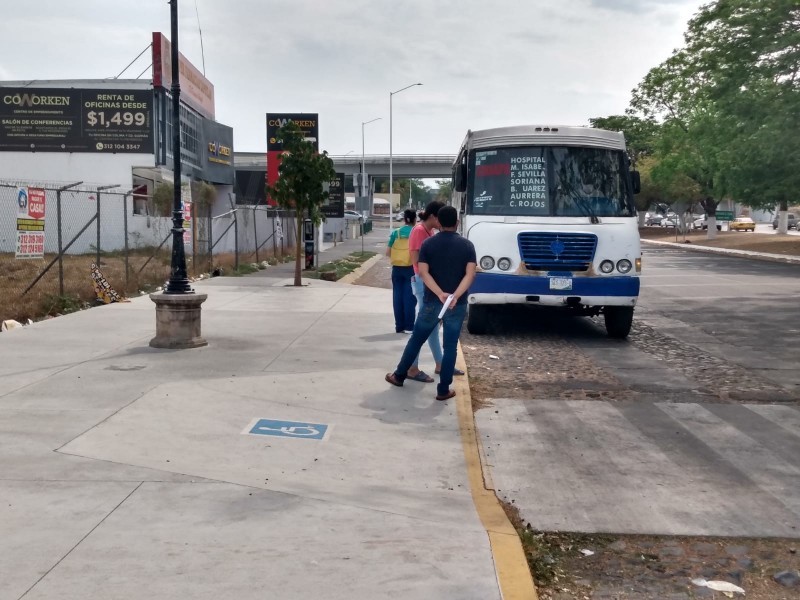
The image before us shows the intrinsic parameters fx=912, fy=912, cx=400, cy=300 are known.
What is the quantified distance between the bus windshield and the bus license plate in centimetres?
106

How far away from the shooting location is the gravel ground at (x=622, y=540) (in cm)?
469

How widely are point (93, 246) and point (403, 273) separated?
17.6m

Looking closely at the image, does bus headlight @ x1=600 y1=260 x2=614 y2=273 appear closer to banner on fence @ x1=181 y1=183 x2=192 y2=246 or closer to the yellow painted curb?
the yellow painted curb

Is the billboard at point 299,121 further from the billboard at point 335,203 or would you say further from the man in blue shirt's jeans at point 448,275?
the man in blue shirt's jeans at point 448,275

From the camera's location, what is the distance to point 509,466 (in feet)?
22.4

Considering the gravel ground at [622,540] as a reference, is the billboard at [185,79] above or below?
above

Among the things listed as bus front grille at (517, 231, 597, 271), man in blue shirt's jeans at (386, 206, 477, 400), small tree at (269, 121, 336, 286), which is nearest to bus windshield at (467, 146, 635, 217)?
bus front grille at (517, 231, 597, 271)

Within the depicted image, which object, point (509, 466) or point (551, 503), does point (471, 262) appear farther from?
point (551, 503)

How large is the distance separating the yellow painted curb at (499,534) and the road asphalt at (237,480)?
0.01m

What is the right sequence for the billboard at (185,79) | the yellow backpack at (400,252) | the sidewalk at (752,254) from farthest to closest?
the sidewalk at (752,254) → the billboard at (185,79) → the yellow backpack at (400,252)

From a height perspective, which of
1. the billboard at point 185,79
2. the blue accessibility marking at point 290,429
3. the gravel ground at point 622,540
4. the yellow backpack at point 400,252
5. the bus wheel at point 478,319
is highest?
the billboard at point 185,79

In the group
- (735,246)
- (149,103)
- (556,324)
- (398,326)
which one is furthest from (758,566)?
(735,246)

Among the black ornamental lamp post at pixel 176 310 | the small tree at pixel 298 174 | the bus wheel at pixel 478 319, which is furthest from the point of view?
the small tree at pixel 298 174

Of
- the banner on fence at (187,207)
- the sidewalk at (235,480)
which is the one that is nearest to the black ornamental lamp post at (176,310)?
the sidewalk at (235,480)
